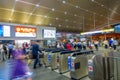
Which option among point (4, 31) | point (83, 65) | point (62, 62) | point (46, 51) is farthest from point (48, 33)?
point (83, 65)

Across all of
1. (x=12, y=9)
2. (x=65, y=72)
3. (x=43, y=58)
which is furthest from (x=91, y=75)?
(x=12, y=9)

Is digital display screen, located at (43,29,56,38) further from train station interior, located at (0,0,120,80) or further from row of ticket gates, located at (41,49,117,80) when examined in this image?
row of ticket gates, located at (41,49,117,80)

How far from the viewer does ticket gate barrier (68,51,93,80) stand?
570 centimetres

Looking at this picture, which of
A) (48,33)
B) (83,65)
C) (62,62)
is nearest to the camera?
(83,65)

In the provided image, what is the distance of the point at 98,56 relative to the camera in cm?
479

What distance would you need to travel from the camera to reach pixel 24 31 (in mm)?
14773

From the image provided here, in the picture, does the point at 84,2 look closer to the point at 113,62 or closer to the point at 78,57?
the point at 78,57

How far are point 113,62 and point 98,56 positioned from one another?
1.99ft

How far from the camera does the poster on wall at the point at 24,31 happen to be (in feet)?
47.0

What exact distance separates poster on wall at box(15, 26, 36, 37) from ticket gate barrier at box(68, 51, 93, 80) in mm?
9656

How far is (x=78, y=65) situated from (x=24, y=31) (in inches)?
401

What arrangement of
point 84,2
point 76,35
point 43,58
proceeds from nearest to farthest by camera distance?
point 43,58 → point 84,2 → point 76,35

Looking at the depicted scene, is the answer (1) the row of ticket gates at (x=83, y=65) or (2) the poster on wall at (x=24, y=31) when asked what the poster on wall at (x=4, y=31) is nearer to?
(2) the poster on wall at (x=24, y=31)

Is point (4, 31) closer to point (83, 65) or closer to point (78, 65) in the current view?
point (83, 65)
